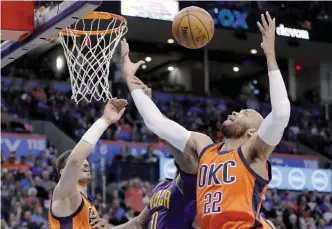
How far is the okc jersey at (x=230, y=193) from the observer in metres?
3.77

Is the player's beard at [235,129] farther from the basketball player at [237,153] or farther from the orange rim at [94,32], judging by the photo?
the orange rim at [94,32]

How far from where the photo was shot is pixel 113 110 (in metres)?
4.50

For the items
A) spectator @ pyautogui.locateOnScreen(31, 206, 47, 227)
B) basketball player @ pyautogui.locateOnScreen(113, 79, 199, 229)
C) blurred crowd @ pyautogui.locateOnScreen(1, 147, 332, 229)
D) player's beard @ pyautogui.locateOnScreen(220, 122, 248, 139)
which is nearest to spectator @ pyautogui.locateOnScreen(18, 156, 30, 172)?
blurred crowd @ pyautogui.locateOnScreen(1, 147, 332, 229)

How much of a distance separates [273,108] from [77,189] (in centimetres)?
152

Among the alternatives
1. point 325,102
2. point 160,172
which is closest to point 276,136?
point 160,172

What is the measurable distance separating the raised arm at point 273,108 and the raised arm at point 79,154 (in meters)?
1.02

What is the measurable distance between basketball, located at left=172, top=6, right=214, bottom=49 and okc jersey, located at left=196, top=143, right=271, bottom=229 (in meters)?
0.91

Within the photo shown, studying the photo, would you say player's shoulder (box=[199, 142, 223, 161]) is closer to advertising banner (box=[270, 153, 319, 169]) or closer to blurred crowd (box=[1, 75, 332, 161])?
blurred crowd (box=[1, 75, 332, 161])

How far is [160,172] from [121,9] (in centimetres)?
481

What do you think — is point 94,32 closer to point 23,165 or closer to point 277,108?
point 277,108

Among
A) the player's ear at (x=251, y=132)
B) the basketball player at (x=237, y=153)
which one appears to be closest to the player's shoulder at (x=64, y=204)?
the basketball player at (x=237, y=153)

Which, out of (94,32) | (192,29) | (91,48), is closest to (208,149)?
(192,29)

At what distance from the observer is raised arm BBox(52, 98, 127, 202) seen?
4312 mm

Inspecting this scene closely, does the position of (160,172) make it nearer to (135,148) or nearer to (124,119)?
(135,148)
